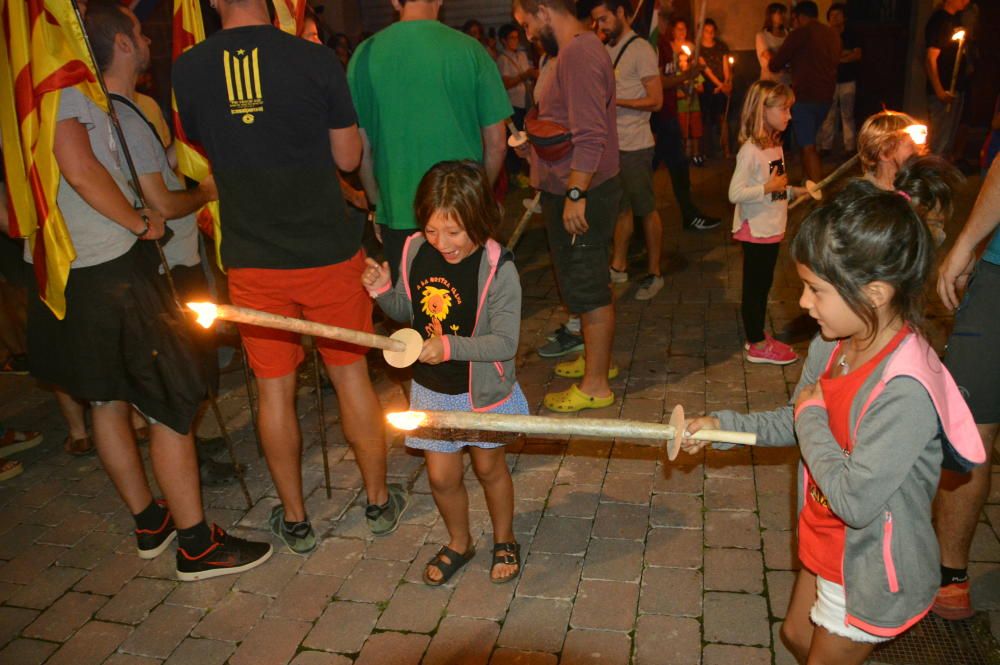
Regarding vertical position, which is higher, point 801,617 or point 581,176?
point 581,176

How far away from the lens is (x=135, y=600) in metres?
3.64

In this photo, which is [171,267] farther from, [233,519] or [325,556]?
[325,556]

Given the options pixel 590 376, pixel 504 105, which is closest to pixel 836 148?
pixel 590 376

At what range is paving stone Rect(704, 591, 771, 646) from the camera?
3.11 metres

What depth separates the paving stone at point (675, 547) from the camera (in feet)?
11.7

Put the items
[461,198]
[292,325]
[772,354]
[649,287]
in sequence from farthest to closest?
[649,287] → [772,354] → [461,198] → [292,325]

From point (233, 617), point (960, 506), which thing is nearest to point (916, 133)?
point (960, 506)

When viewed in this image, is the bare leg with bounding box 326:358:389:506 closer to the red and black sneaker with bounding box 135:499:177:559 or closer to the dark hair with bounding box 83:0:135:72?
the red and black sneaker with bounding box 135:499:177:559

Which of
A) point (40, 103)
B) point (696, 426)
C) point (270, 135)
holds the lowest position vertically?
point (696, 426)

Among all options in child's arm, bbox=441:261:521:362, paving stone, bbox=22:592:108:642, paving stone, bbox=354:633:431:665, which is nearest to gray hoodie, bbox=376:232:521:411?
child's arm, bbox=441:261:521:362

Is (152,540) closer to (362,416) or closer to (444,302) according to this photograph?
(362,416)

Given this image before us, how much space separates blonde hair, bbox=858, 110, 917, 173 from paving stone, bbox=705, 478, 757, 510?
5.72ft

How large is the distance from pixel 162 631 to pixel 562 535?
1.79 meters

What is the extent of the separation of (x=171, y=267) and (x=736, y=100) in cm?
1123
